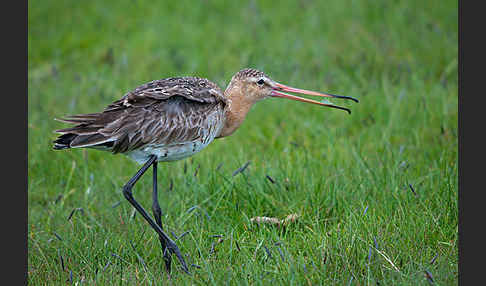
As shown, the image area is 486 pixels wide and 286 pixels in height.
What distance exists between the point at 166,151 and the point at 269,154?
1.79 m

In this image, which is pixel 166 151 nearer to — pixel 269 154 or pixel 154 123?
pixel 154 123

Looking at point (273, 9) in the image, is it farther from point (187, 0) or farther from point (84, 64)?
point (84, 64)

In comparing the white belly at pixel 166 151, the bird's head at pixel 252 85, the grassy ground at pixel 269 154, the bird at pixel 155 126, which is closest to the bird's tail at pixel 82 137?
the bird at pixel 155 126

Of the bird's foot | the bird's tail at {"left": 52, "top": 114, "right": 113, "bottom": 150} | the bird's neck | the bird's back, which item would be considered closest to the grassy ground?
the bird's foot

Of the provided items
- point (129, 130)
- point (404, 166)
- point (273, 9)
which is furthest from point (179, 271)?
point (273, 9)

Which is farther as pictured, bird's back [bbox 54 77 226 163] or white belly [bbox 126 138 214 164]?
white belly [bbox 126 138 214 164]

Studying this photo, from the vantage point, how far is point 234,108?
5.24 m

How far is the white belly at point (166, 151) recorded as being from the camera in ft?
15.7

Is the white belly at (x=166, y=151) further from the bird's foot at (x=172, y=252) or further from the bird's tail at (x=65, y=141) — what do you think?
the bird's foot at (x=172, y=252)

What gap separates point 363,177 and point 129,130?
2211 millimetres

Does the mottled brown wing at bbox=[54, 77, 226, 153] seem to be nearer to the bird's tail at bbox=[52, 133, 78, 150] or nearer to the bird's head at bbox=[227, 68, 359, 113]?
the bird's tail at bbox=[52, 133, 78, 150]

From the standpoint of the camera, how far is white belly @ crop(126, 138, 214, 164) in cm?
478

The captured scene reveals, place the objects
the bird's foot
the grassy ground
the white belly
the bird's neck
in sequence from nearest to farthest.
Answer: the grassy ground < the bird's foot < the white belly < the bird's neck

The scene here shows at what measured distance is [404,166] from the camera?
5711 mm
